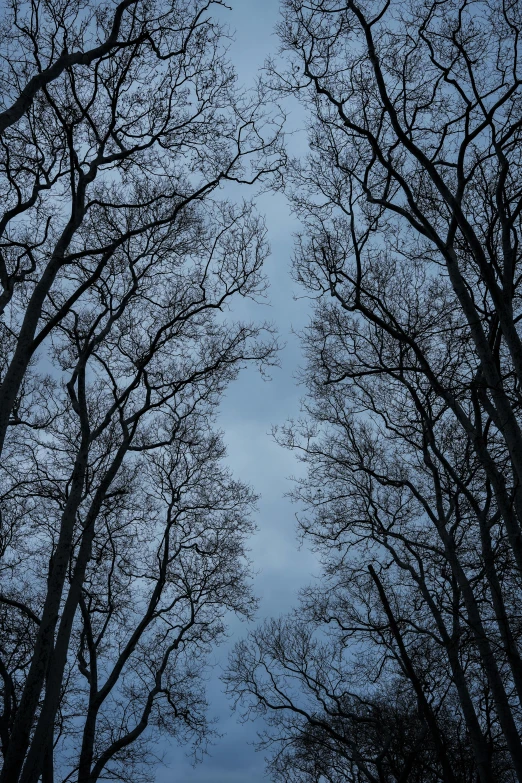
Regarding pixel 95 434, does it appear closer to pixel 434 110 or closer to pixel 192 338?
pixel 192 338

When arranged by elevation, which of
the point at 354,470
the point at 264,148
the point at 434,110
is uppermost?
the point at 264,148

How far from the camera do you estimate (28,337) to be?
6.59m

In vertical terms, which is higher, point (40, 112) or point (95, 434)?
point (40, 112)

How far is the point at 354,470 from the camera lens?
13477 millimetres

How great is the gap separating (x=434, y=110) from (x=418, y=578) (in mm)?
8645

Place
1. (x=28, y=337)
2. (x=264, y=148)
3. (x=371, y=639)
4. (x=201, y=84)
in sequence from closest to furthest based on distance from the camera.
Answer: (x=28, y=337) < (x=201, y=84) < (x=264, y=148) < (x=371, y=639)

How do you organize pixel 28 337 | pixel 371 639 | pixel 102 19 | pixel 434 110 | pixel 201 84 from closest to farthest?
pixel 28 337 → pixel 102 19 → pixel 434 110 → pixel 201 84 → pixel 371 639

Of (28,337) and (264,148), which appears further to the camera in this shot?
(264,148)

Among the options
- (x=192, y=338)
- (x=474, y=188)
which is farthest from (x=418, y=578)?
(x=474, y=188)

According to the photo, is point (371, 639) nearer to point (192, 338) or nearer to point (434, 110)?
point (192, 338)

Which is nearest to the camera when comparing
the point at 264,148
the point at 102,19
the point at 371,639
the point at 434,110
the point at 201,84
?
the point at 102,19

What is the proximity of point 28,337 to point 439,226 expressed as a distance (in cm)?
728

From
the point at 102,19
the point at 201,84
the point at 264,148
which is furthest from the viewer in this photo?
the point at 264,148

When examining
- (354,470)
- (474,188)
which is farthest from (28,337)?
(354,470)
